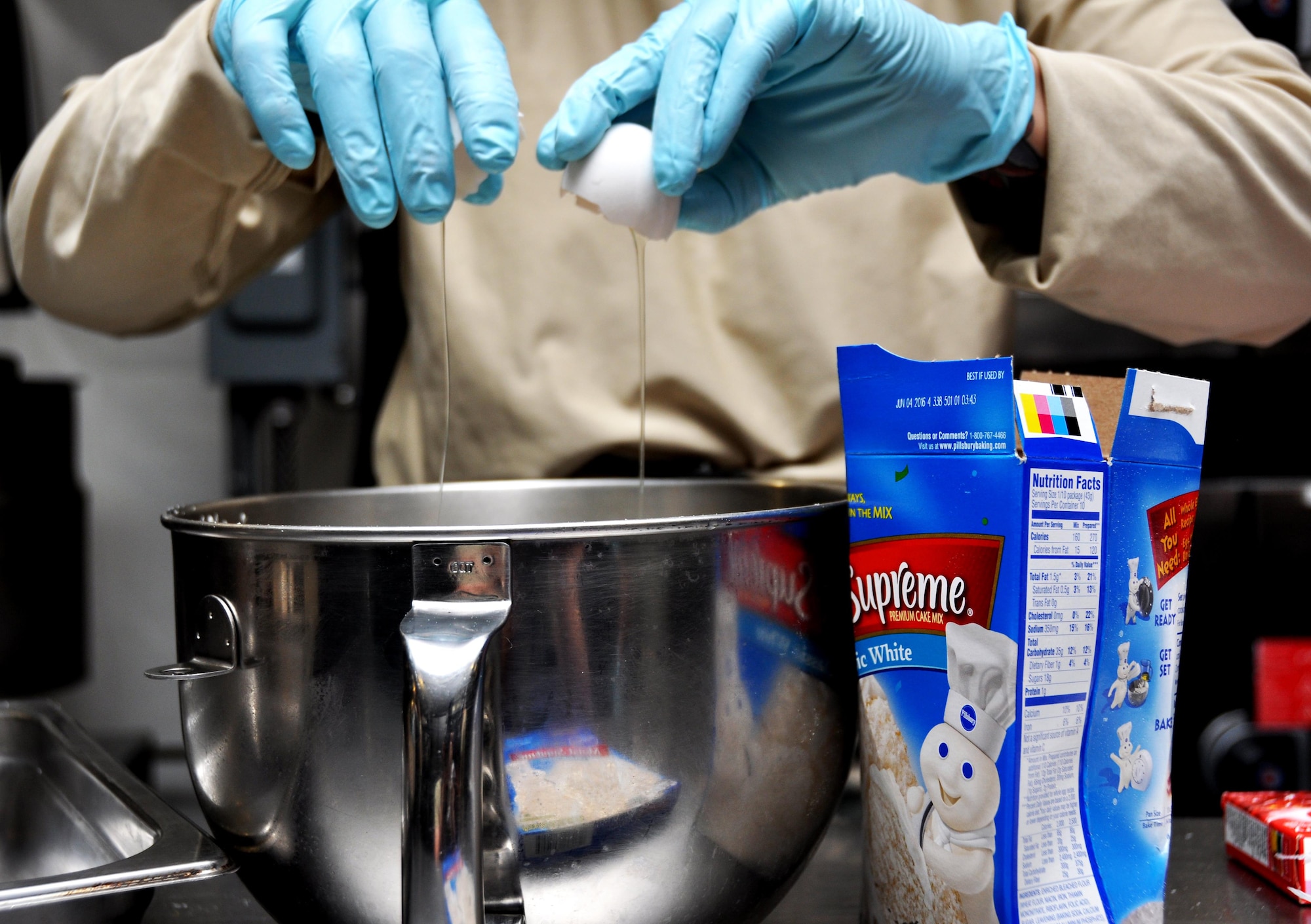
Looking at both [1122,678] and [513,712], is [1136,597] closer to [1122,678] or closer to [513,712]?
[1122,678]

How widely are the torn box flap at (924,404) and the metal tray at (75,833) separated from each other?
1.11 feet

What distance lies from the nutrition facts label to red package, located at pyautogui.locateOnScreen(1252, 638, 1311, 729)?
117 centimetres

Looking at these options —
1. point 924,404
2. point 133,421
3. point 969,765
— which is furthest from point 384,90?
point 133,421

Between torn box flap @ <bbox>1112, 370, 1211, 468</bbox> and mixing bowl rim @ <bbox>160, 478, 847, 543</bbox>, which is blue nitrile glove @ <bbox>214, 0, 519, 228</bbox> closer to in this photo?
mixing bowl rim @ <bbox>160, 478, 847, 543</bbox>

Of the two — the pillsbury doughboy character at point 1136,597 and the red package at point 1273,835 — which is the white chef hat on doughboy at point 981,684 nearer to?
the pillsbury doughboy character at point 1136,597

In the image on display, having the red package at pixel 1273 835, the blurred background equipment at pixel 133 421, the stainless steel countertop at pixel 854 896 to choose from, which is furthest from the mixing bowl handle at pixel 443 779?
the blurred background equipment at pixel 133 421

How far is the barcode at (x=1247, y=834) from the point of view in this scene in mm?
544

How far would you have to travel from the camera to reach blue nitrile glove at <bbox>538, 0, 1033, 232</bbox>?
587 millimetres

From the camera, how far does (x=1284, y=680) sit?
139 cm

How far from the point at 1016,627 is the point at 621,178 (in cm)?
33

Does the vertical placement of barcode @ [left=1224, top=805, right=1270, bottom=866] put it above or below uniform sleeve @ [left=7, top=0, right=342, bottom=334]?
below

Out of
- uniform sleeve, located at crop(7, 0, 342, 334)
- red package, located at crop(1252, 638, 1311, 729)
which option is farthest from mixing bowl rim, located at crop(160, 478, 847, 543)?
red package, located at crop(1252, 638, 1311, 729)

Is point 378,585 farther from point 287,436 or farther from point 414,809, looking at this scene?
point 287,436

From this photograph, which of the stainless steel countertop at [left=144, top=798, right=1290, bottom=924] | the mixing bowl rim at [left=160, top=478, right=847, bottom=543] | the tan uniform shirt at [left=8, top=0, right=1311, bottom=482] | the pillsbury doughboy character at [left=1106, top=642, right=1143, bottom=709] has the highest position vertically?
Result: the tan uniform shirt at [left=8, top=0, right=1311, bottom=482]
